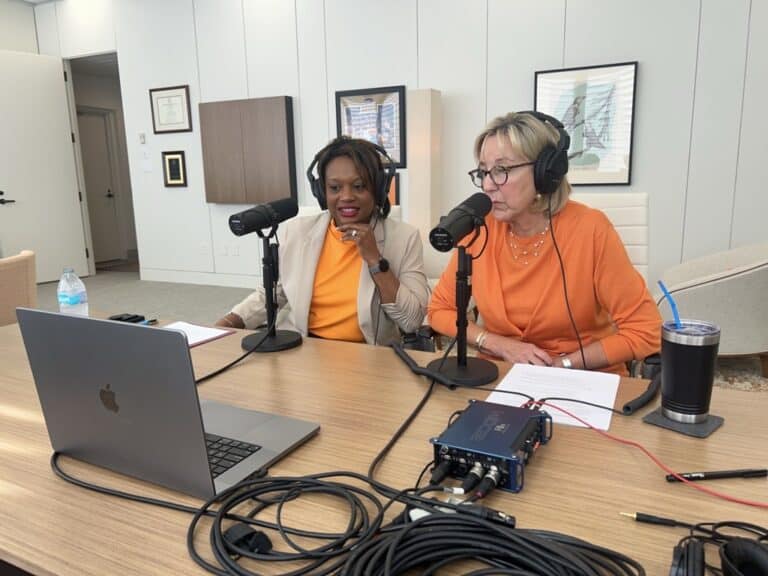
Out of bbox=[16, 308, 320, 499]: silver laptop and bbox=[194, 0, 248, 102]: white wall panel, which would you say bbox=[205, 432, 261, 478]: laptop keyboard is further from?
bbox=[194, 0, 248, 102]: white wall panel

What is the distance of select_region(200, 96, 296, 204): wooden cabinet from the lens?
15.6ft

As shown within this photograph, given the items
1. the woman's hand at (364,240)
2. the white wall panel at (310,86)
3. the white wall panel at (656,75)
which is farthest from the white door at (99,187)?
the woman's hand at (364,240)

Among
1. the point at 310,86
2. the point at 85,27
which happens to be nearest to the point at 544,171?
the point at 310,86

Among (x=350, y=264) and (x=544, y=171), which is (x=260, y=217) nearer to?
(x=350, y=264)

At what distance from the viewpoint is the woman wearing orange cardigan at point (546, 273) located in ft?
4.54

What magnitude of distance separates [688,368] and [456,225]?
0.46m

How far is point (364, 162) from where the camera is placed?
1687 millimetres

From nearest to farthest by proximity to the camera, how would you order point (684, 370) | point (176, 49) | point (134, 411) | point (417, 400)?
point (134, 411) < point (684, 370) < point (417, 400) < point (176, 49)

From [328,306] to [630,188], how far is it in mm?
2879

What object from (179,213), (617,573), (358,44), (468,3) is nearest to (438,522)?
(617,573)

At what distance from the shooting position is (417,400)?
105 cm

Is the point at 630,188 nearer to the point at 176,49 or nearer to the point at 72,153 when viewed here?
the point at 176,49

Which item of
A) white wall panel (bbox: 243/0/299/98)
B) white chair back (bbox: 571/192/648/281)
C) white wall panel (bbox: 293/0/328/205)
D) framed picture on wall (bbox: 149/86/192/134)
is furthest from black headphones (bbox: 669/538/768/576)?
framed picture on wall (bbox: 149/86/192/134)

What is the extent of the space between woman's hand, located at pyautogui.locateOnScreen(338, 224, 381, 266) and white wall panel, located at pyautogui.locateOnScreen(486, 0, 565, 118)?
9.07 ft
